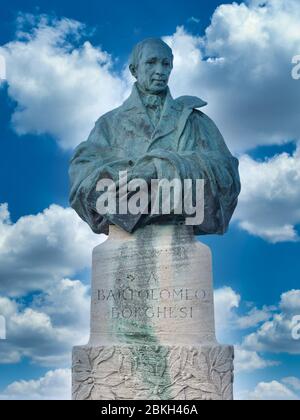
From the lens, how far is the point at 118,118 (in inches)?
415

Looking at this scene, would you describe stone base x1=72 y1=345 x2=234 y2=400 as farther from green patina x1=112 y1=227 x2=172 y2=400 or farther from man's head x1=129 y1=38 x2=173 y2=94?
man's head x1=129 y1=38 x2=173 y2=94

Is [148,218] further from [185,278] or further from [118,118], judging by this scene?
[118,118]

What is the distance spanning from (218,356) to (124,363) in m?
1.26

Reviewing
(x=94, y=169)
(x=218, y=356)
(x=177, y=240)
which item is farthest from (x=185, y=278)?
(x=94, y=169)

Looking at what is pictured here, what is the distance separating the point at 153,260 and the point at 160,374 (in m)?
1.53

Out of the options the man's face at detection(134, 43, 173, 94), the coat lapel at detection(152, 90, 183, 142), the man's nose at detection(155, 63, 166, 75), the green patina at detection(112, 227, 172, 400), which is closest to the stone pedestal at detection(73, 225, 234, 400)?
the green patina at detection(112, 227, 172, 400)

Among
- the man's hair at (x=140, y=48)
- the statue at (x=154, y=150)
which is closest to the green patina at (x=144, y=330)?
the statue at (x=154, y=150)

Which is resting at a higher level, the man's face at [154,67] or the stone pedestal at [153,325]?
the man's face at [154,67]

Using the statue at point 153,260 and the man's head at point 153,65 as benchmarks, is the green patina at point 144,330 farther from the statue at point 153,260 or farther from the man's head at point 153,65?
the man's head at point 153,65

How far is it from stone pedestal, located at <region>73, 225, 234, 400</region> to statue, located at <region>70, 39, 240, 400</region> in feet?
0.04

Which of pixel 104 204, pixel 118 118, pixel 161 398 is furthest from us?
pixel 118 118

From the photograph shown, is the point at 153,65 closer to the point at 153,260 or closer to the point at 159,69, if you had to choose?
the point at 159,69

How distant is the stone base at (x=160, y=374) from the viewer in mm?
9172

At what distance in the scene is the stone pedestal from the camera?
921 centimetres
